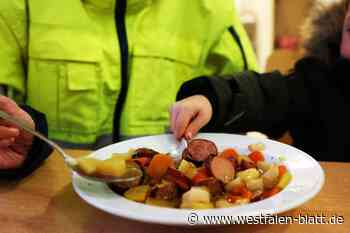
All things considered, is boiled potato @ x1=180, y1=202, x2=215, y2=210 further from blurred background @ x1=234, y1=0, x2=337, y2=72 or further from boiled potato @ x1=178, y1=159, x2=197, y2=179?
blurred background @ x1=234, y1=0, x2=337, y2=72

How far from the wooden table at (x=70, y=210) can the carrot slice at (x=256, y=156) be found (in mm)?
104

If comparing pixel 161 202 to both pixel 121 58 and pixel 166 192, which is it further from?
pixel 121 58

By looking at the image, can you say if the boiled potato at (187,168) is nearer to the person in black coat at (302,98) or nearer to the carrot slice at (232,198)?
the carrot slice at (232,198)

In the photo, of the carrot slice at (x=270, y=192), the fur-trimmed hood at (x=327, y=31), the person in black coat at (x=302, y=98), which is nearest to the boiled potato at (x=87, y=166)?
the carrot slice at (x=270, y=192)

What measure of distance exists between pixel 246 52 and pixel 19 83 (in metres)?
0.52

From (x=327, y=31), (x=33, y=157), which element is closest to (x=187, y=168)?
(x=33, y=157)

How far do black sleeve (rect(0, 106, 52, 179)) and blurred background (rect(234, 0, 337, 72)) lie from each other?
2.07m

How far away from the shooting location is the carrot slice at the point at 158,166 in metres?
0.64

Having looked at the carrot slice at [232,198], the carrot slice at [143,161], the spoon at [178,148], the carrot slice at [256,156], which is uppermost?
the carrot slice at [143,161]

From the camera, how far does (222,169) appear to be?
25.5 inches

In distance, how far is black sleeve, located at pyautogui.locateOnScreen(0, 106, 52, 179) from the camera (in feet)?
2.43

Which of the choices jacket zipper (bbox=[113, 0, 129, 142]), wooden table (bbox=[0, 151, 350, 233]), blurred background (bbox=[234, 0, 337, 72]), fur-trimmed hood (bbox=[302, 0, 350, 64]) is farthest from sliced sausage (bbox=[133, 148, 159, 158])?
blurred background (bbox=[234, 0, 337, 72])

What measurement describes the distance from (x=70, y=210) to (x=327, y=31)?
2.53ft

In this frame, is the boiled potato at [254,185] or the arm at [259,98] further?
the arm at [259,98]
